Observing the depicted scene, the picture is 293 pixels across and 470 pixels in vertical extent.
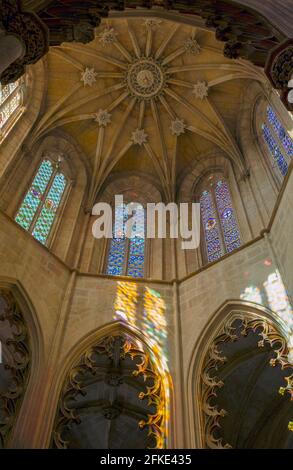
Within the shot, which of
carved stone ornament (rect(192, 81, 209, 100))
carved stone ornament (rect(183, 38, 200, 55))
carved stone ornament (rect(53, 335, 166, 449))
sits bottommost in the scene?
carved stone ornament (rect(53, 335, 166, 449))

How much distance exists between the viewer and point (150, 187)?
46.4 ft

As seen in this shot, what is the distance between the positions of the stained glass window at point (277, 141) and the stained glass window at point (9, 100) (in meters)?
6.50

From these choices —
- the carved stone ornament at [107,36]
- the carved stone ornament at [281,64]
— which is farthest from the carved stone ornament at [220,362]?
the carved stone ornament at [107,36]

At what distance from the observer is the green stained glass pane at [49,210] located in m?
10.8

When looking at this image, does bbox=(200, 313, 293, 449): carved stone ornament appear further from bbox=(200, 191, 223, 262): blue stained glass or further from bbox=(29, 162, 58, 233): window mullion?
bbox=(29, 162, 58, 233): window mullion

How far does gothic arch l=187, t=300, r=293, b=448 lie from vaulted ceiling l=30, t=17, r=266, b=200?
5.24 meters

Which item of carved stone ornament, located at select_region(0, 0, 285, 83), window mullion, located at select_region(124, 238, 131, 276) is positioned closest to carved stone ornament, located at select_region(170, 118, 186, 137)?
window mullion, located at select_region(124, 238, 131, 276)

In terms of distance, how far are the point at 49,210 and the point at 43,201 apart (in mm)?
265

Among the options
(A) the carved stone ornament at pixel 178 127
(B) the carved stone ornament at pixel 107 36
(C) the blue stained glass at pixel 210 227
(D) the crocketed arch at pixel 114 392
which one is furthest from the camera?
(A) the carved stone ornament at pixel 178 127

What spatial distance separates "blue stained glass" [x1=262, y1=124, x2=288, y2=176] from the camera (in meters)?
10.6

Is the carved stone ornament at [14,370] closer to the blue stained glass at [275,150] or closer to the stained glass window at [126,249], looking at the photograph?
the stained glass window at [126,249]

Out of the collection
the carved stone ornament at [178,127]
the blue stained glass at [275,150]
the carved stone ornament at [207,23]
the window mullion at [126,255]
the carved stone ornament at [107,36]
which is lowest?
the carved stone ornament at [207,23]

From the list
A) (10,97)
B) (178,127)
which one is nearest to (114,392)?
(10,97)

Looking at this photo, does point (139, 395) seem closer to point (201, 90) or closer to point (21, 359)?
point (21, 359)
